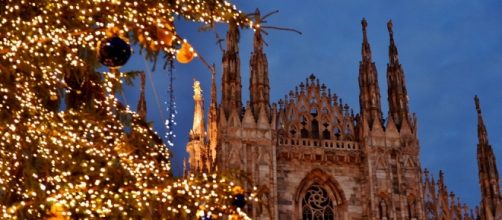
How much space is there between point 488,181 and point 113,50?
22998mm

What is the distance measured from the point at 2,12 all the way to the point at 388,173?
66.5 feet

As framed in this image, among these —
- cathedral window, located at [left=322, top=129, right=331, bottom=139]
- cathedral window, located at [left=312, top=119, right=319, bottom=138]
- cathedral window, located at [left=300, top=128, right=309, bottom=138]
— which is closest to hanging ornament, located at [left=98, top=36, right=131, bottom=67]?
cathedral window, located at [left=300, top=128, right=309, bottom=138]

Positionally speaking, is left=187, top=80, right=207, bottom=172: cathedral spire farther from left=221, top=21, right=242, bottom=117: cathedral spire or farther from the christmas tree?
the christmas tree

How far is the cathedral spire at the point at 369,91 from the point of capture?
26859mm

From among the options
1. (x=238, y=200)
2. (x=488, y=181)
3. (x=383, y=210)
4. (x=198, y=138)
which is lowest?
(x=238, y=200)

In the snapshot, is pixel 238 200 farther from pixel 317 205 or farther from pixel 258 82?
pixel 258 82


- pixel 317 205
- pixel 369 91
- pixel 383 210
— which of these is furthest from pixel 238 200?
pixel 369 91

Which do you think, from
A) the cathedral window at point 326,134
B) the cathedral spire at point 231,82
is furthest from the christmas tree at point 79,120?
the cathedral window at point 326,134

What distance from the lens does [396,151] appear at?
25922 millimetres

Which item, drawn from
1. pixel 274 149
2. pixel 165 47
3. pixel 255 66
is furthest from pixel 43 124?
pixel 255 66

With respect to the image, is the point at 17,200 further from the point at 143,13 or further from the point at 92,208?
the point at 143,13

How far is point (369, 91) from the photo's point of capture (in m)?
27.4

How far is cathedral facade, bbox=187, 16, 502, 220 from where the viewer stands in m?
25.0

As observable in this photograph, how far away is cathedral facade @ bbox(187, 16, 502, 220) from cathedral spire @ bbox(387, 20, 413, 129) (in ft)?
0.14
